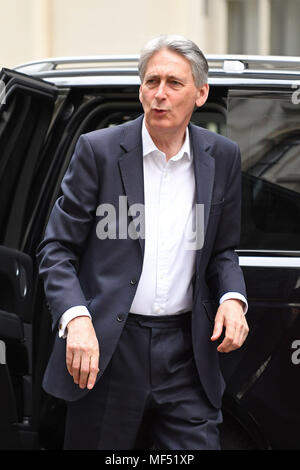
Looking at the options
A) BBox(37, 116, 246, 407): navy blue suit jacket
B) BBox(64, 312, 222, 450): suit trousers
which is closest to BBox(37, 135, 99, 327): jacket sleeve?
BBox(37, 116, 246, 407): navy blue suit jacket

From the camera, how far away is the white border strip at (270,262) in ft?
10.2

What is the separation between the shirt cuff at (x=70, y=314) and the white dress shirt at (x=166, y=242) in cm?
20

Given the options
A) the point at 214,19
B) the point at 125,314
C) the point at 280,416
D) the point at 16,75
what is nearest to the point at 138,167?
the point at 125,314

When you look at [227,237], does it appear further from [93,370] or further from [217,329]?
[93,370]

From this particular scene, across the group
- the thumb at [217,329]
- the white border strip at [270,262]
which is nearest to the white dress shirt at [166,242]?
the thumb at [217,329]

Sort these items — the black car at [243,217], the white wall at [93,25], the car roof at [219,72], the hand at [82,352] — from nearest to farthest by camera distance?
the hand at [82,352]
the black car at [243,217]
the car roof at [219,72]
the white wall at [93,25]

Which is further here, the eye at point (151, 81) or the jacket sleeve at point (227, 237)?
the jacket sleeve at point (227, 237)

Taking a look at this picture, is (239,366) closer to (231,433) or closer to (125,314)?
(231,433)

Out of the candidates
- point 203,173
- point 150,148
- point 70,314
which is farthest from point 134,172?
point 70,314

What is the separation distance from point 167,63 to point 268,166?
2.70 feet

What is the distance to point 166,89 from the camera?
8.14ft

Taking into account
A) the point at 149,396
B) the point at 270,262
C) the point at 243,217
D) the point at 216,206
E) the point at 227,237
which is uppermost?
the point at 216,206

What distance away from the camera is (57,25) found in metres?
8.69

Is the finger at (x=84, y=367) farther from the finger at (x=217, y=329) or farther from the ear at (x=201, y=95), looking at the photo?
the ear at (x=201, y=95)
